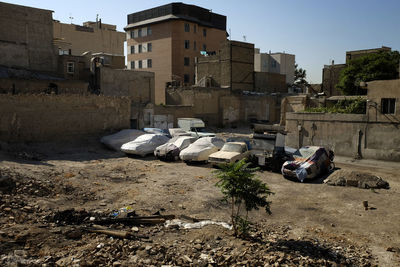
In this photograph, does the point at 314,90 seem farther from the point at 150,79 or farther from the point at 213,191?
the point at 213,191

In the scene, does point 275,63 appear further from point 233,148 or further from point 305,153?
→ point 305,153

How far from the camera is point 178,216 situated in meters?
10.0

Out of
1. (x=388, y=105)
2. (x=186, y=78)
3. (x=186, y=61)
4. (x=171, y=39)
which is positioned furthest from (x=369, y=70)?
(x=171, y=39)

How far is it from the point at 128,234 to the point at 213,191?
5.25 metres

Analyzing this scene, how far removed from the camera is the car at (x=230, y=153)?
53.3 feet

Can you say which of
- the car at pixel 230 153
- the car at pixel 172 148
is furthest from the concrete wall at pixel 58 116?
the car at pixel 230 153

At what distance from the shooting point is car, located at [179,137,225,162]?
17641 millimetres

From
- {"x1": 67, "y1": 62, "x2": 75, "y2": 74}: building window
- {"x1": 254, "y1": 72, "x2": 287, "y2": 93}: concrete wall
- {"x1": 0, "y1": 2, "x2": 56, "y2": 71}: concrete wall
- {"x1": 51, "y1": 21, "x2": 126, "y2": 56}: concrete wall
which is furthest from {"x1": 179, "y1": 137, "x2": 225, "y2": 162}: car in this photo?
{"x1": 51, "y1": 21, "x2": 126, "y2": 56}: concrete wall

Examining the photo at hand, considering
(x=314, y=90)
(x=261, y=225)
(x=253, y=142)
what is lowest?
(x=261, y=225)

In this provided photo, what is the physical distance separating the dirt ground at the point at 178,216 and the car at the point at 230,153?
0.92 m

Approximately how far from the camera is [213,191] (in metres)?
12.9

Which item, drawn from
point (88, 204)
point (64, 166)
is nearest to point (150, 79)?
point (64, 166)

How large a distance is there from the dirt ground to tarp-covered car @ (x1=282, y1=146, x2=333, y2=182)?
47 centimetres

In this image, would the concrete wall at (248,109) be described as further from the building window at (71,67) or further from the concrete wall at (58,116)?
the building window at (71,67)
